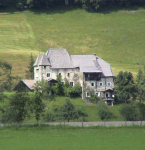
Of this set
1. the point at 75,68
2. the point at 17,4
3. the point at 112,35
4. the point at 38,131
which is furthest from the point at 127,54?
the point at 38,131

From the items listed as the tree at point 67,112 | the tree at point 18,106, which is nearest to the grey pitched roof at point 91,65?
the tree at point 67,112

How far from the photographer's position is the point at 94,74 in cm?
7944

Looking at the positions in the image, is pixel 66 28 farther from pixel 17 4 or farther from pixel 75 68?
pixel 75 68

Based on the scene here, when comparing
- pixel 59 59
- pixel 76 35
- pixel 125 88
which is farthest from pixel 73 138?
pixel 76 35

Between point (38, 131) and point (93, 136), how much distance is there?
7.55 metres

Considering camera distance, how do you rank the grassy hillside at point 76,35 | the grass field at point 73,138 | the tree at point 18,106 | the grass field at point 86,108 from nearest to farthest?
the grass field at point 73,138 → the tree at point 18,106 → the grass field at point 86,108 → the grassy hillside at point 76,35

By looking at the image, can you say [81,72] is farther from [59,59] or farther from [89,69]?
[59,59]

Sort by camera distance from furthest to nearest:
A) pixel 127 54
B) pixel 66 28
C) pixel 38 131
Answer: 1. pixel 66 28
2. pixel 127 54
3. pixel 38 131

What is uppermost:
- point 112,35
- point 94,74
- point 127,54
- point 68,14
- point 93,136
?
point 68,14

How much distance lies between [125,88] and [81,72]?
35.1ft

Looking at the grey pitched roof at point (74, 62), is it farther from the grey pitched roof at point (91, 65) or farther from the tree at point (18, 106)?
the tree at point (18, 106)

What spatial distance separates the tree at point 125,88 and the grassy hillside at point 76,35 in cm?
2338

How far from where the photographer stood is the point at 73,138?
36.4m

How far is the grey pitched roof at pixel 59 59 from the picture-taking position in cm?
8206
